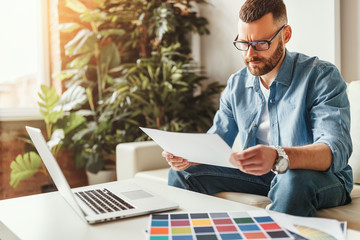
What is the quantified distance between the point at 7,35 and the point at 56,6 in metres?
0.49

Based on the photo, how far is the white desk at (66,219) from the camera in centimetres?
93

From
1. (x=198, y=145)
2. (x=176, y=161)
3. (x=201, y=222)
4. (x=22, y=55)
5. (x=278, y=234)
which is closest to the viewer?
(x=278, y=234)

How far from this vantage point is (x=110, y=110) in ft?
10.0

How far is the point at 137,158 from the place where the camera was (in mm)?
2182

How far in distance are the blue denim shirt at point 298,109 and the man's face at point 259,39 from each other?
0.05m

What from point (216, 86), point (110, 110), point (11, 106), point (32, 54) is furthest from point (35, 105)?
point (216, 86)

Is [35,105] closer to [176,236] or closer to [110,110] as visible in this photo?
[110,110]

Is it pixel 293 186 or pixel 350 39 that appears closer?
pixel 293 186

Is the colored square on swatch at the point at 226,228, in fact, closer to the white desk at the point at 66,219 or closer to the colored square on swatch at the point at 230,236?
the colored square on swatch at the point at 230,236

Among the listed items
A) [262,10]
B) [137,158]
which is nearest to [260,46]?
[262,10]

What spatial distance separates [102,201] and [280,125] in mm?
735

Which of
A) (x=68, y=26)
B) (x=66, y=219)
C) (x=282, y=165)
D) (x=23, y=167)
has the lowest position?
(x=23, y=167)

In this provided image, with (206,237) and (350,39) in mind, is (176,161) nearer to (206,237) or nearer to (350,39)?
(206,237)

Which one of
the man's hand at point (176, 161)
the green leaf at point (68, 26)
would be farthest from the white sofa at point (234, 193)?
the green leaf at point (68, 26)
